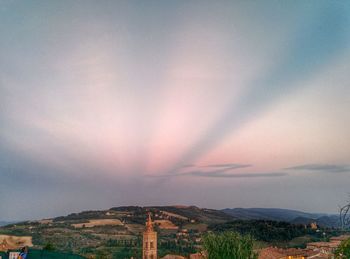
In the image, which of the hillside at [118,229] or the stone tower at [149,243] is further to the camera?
the hillside at [118,229]

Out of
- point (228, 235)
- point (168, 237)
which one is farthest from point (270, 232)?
point (228, 235)

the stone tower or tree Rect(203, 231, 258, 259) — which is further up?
tree Rect(203, 231, 258, 259)

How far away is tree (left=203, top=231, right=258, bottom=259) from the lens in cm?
1838

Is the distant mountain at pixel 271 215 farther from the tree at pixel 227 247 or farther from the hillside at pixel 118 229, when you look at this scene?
the tree at pixel 227 247

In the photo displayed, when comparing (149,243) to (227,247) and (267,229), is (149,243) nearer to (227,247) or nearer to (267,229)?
(227,247)

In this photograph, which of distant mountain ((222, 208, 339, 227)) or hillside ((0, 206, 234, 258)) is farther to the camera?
distant mountain ((222, 208, 339, 227))

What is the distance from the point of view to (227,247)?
1838cm

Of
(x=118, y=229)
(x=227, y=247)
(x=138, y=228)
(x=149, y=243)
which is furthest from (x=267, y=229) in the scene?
(x=227, y=247)

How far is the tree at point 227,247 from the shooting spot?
18.4 meters

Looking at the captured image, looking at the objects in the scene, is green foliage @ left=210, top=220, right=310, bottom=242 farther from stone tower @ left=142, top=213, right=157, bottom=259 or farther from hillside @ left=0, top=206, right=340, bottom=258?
stone tower @ left=142, top=213, right=157, bottom=259

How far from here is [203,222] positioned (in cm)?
8906

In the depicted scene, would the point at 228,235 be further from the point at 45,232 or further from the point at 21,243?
the point at 45,232

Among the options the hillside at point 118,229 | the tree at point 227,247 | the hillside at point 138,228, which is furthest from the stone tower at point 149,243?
the tree at point 227,247

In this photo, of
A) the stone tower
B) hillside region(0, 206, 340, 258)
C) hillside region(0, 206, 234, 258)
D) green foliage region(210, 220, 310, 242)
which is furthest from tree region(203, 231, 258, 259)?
green foliage region(210, 220, 310, 242)
